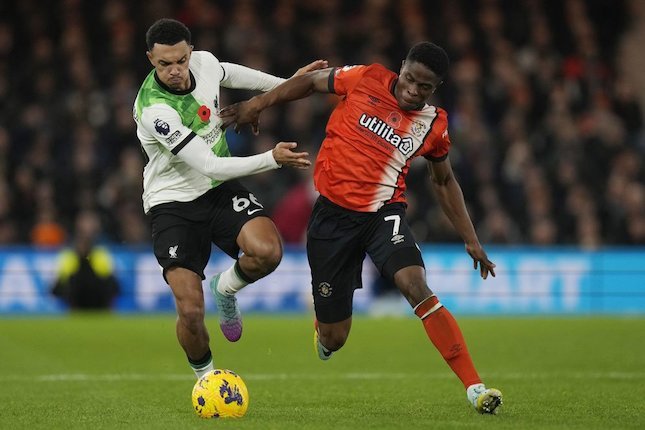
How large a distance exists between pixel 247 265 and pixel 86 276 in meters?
9.19

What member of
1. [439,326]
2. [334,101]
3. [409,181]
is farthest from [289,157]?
[334,101]

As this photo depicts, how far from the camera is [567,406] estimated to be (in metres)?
8.12

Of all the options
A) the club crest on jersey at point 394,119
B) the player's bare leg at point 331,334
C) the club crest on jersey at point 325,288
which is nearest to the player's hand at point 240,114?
the club crest on jersey at point 394,119

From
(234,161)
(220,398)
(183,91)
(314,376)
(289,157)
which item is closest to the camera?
(289,157)

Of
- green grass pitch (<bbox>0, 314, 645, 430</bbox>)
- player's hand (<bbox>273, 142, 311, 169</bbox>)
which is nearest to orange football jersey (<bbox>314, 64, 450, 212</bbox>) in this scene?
player's hand (<bbox>273, 142, 311, 169</bbox>)

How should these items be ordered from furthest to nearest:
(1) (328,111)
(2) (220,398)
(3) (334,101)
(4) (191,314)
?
(3) (334,101) < (1) (328,111) < (4) (191,314) < (2) (220,398)

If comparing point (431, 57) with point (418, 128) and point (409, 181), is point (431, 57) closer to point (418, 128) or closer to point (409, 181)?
point (418, 128)

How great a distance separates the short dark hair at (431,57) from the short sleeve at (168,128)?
152 centimetres

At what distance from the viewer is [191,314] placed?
7.85m

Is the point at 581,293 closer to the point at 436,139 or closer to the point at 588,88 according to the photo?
the point at 588,88

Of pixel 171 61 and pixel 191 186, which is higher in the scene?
pixel 171 61

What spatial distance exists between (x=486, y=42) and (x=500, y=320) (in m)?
5.78

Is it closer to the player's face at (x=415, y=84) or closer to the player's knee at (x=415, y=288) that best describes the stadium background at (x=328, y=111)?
the player's face at (x=415, y=84)

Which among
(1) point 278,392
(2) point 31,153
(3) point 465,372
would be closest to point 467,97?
(2) point 31,153
